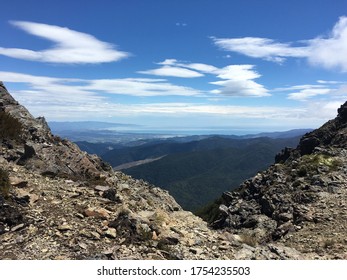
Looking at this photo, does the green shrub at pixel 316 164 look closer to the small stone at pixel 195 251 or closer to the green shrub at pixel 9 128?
the small stone at pixel 195 251

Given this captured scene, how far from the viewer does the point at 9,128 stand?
99.9ft

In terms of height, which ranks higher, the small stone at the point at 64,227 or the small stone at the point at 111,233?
the small stone at the point at 64,227

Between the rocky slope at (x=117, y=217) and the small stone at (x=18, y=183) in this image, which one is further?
the small stone at (x=18, y=183)

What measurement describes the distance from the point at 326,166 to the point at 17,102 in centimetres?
3573

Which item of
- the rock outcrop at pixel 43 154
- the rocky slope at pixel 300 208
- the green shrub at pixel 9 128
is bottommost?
the rocky slope at pixel 300 208

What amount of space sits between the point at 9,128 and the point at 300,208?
25351mm

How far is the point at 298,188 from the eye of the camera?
3562 cm

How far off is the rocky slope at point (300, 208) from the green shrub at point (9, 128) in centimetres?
2029

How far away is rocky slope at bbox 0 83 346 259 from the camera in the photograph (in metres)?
16.0

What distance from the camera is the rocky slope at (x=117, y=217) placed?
1605cm

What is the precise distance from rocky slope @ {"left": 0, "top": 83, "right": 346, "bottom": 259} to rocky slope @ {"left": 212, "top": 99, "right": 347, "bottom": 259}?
0.10 meters

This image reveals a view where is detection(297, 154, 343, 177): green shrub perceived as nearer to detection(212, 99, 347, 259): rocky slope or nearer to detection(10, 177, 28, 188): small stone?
detection(212, 99, 347, 259): rocky slope

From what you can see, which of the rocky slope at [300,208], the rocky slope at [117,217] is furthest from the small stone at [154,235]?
the rocky slope at [300,208]

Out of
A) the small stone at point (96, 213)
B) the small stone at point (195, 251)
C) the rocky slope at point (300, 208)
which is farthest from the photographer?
the rocky slope at point (300, 208)
